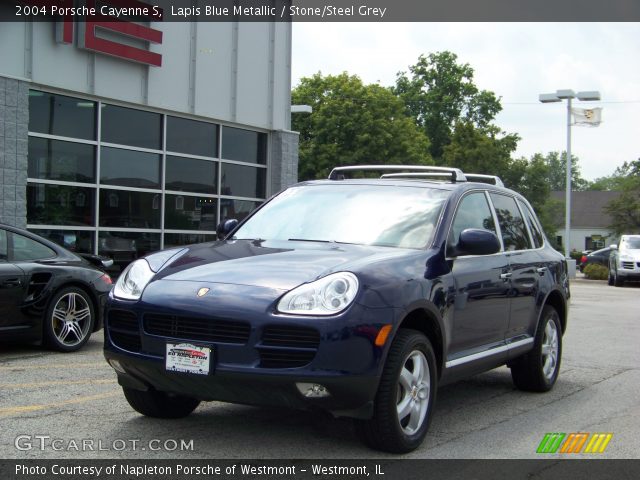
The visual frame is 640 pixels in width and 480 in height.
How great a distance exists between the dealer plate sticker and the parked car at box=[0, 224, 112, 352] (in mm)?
4161

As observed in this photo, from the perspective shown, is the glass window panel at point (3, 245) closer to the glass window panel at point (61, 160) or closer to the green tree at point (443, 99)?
the glass window panel at point (61, 160)

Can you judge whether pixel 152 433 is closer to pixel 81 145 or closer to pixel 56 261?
pixel 56 261

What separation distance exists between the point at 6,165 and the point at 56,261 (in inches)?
195

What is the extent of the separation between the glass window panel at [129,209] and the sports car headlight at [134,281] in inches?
400

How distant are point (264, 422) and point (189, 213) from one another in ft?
39.5

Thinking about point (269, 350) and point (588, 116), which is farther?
point (588, 116)

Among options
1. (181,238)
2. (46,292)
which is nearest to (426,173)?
(46,292)

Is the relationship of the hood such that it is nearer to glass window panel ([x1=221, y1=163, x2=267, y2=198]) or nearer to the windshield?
glass window panel ([x1=221, y1=163, x2=267, y2=198])

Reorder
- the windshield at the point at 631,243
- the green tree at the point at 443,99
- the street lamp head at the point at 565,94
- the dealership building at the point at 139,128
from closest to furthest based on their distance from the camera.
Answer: the dealership building at the point at 139,128 < the windshield at the point at 631,243 < the street lamp head at the point at 565,94 < the green tree at the point at 443,99

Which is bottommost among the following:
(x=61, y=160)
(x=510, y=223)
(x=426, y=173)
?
(x=510, y=223)

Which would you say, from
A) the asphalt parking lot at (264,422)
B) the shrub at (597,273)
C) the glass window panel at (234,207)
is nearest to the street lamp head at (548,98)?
the shrub at (597,273)

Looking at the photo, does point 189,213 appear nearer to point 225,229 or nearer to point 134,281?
point 225,229

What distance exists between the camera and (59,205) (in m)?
14.4

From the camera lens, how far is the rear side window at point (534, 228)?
7511mm
